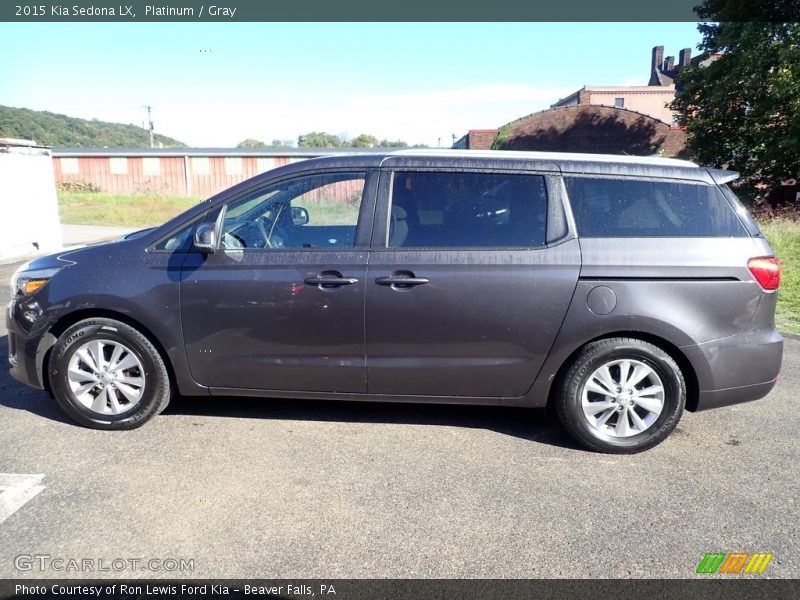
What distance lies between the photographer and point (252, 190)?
3871 mm

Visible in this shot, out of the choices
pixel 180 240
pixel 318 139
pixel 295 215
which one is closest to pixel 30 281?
pixel 180 240

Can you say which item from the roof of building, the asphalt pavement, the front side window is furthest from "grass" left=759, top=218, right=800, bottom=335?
the roof of building

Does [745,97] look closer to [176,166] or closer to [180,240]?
[180,240]

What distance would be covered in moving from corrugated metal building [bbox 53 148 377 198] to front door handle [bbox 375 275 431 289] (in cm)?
3550

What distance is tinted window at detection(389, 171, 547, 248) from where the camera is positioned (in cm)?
374

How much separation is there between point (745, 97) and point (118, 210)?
25.9 m

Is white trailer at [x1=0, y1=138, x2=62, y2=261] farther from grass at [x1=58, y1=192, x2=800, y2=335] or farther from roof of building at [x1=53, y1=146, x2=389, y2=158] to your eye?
roof of building at [x1=53, y1=146, x2=389, y2=158]

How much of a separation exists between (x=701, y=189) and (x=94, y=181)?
144 ft

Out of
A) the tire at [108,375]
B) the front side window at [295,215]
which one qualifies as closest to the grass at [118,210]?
the tire at [108,375]

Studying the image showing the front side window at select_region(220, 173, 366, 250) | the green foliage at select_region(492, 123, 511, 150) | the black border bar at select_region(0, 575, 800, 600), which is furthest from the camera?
the green foliage at select_region(492, 123, 511, 150)

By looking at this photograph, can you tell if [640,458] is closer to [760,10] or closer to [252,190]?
[252,190]

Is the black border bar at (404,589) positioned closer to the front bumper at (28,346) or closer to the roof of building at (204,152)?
the front bumper at (28,346)

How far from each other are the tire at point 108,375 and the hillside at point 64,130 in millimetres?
38569

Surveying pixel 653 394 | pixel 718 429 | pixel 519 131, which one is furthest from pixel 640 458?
pixel 519 131
